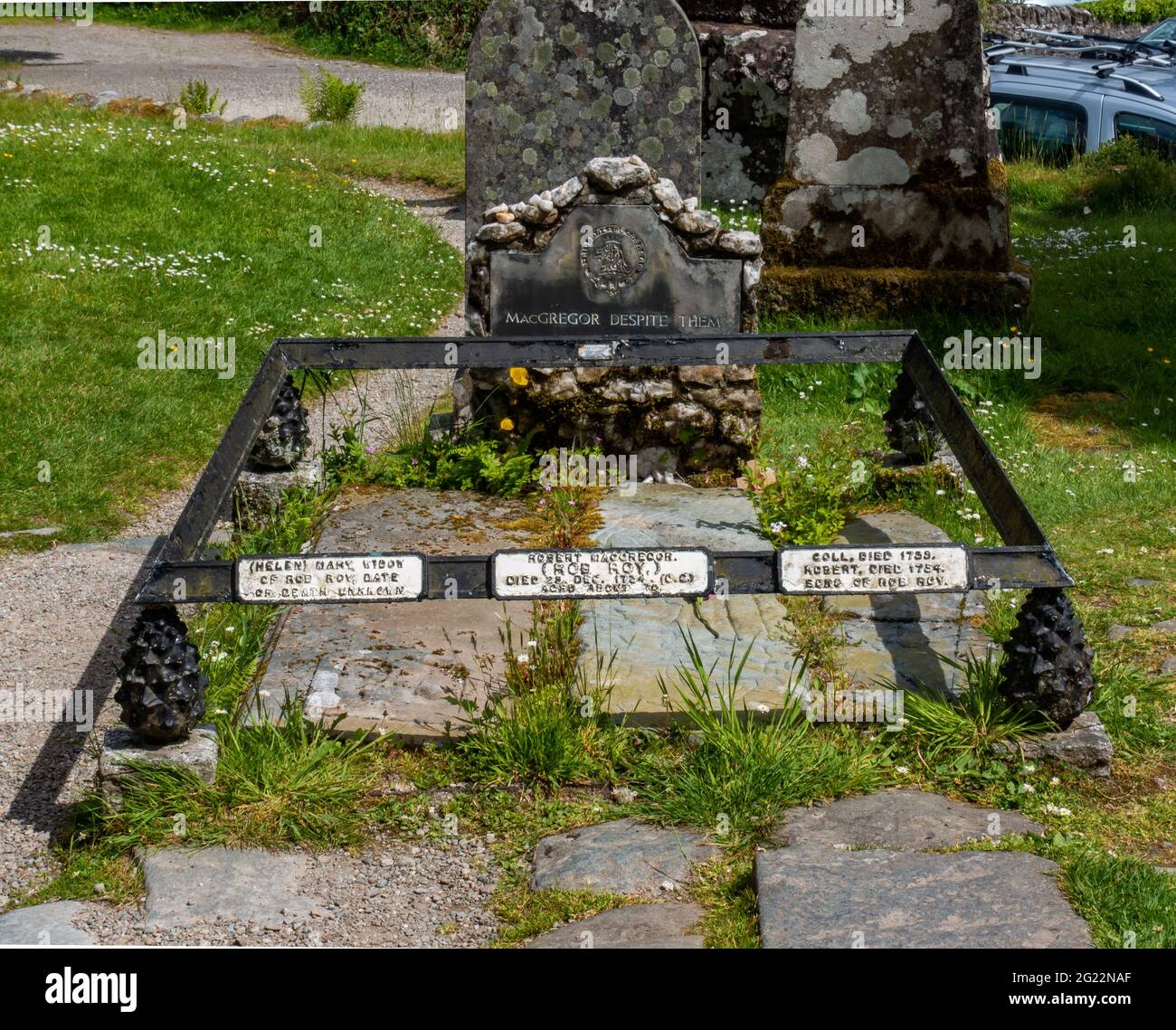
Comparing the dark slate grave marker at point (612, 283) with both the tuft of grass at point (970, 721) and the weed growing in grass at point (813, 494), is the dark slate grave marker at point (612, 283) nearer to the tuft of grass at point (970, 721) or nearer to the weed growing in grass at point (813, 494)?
the weed growing in grass at point (813, 494)

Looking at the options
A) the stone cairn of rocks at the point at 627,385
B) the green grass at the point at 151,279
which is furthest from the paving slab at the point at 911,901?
the green grass at the point at 151,279

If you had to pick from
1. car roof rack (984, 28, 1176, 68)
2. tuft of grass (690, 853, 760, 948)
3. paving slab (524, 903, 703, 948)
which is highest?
car roof rack (984, 28, 1176, 68)

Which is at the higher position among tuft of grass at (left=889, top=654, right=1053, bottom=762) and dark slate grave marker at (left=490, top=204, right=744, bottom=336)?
dark slate grave marker at (left=490, top=204, right=744, bottom=336)

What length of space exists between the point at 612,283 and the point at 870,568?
3.11m

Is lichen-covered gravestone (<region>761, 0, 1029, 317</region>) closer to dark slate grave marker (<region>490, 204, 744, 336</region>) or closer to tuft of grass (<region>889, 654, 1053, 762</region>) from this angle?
dark slate grave marker (<region>490, 204, 744, 336</region>)

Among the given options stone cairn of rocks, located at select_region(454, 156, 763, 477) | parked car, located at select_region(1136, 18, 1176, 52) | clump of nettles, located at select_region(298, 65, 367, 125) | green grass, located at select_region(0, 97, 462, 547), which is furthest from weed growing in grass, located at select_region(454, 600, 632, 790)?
parked car, located at select_region(1136, 18, 1176, 52)

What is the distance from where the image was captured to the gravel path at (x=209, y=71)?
18141 millimetres

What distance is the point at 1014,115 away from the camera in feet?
49.1

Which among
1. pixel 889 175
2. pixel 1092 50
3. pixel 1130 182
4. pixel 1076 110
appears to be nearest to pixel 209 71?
pixel 1092 50

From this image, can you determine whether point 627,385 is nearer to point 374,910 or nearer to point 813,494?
point 813,494

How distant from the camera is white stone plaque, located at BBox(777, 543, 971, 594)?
4199 millimetres

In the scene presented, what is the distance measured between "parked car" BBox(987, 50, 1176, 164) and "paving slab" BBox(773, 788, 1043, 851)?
463 inches

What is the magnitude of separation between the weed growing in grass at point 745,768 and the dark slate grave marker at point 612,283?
2.71 meters

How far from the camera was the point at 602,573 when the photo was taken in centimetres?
422
